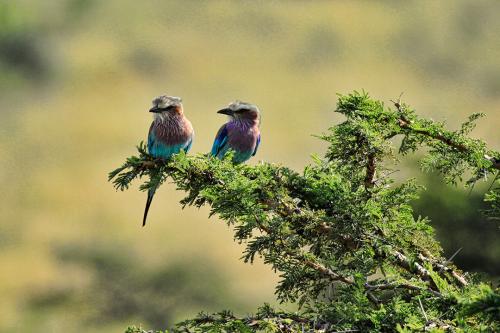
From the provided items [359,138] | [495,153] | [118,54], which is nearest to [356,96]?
[359,138]

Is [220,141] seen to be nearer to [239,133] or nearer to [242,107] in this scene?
[239,133]

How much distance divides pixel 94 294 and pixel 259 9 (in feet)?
65.0

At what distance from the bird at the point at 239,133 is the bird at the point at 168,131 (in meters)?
0.82

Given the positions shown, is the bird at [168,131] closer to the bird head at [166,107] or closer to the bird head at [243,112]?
the bird head at [166,107]

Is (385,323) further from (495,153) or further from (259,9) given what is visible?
(259,9)

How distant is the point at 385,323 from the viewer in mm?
3914

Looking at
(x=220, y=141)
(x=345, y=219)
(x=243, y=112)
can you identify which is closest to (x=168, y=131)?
(x=220, y=141)

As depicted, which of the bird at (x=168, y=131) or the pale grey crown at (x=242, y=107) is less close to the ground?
the pale grey crown at (x=242, y=107)

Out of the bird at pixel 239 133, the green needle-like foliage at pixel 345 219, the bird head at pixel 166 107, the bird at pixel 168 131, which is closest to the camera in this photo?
the green needle-like foliage at pixel 345 219

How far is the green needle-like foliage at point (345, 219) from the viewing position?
4027 millimetres

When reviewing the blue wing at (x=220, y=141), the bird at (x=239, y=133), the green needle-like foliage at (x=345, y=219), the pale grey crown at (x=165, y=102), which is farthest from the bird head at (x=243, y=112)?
the green needle-like foliage at (x=345, y=219)

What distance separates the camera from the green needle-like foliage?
4027 mm

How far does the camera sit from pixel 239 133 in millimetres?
8477

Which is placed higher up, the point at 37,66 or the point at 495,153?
the point at 37,66
